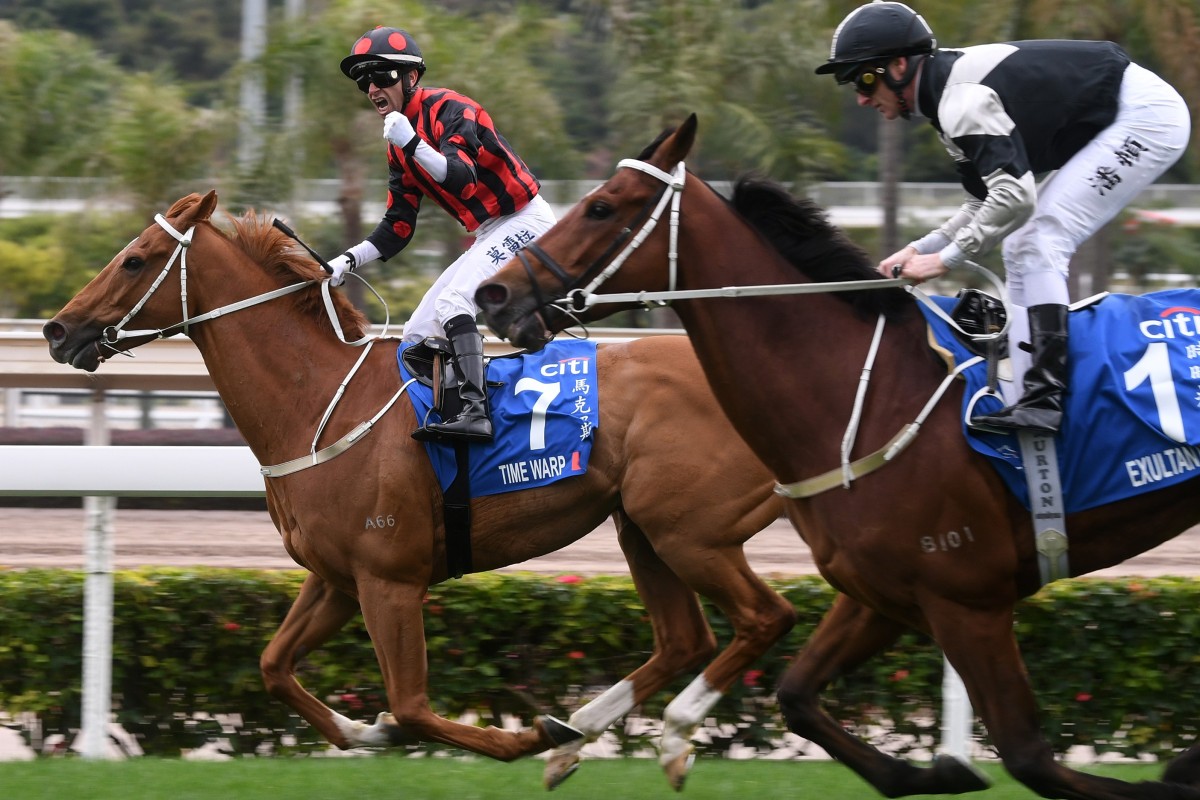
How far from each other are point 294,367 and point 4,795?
1.60 metres

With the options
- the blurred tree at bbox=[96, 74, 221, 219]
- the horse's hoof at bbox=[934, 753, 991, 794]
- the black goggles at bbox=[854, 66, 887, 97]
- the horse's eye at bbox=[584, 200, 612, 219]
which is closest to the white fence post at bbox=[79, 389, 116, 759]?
the horse's eye at bbox=[584, 200, 612, 219]

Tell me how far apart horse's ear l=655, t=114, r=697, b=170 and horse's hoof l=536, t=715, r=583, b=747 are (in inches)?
74.3

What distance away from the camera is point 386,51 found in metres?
5.05

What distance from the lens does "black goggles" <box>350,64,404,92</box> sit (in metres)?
5.05

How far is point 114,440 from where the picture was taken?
1270cm

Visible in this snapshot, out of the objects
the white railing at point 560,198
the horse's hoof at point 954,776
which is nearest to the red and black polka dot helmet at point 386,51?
the horse's hoof at point 954,776

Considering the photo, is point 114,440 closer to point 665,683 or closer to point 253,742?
point 253,742

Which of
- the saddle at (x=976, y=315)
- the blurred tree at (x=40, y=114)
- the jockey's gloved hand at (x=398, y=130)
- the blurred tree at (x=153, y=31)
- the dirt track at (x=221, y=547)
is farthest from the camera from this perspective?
the blurred tree at (x=153, y=31)

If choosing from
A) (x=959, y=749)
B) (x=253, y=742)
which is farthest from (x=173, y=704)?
(x=959, y=749)

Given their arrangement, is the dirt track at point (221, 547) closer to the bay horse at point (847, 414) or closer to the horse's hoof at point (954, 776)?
the horse's hoof at point (954, 776)

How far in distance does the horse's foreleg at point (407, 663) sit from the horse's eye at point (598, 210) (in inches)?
58.5

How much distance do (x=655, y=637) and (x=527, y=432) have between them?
0.85 metres

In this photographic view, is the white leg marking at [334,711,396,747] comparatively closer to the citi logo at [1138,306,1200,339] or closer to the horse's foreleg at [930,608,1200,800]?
the horse's foreleg at [930,608,1200,800]

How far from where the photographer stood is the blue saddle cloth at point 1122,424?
3807mm
